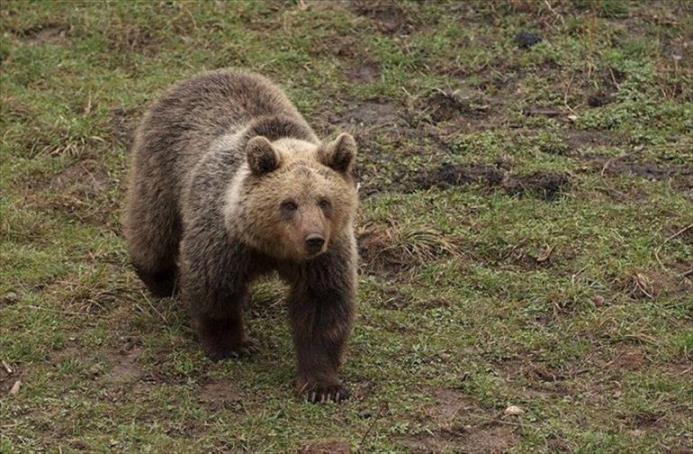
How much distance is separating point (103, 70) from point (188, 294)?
3.60m

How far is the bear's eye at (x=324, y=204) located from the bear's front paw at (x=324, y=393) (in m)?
0.80

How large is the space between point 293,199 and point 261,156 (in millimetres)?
263

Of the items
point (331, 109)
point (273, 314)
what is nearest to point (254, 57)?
point (331, 109)

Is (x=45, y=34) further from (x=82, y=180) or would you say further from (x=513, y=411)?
(x=513, y=411)

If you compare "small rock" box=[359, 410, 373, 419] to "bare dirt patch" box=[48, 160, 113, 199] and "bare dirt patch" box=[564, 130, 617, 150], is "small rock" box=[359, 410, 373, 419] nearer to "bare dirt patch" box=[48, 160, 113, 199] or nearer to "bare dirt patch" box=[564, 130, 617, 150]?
"bare dirt patch" box=[48, 160, 113, 199]

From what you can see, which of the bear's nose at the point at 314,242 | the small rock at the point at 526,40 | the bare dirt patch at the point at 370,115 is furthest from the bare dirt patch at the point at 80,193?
the small rock at the point at 526,40

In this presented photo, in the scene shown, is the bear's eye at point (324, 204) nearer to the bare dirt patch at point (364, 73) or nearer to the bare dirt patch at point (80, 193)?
the bare dirt patch at point (80, 193)

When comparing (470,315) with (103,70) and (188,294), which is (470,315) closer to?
(188,294)

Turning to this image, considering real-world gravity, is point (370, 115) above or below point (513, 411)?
below

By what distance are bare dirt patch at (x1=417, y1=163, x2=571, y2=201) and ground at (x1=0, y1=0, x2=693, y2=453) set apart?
0.01 m

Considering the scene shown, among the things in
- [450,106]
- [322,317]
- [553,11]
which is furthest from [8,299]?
[553,11]

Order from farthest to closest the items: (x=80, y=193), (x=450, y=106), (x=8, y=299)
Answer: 1. (x=450, y=106)
2. (x=80, y=193)
3. (x=8, y=299)

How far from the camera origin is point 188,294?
678 centimetres

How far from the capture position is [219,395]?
6.48m
